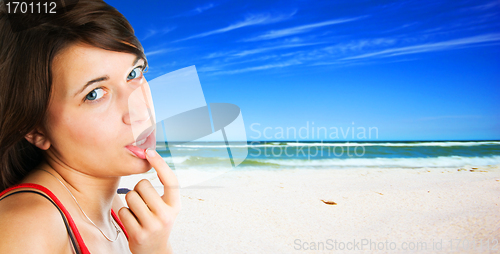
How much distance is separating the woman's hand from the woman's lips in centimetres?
2

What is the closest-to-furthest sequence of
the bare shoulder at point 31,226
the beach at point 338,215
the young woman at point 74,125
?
the bare shoulder at point 31,226
the young woman at point 74,125
the beach at point 338,215

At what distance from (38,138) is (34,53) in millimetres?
305

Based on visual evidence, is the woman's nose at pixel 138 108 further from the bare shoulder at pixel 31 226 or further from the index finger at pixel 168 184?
the bare shoulder at pixel 31 226

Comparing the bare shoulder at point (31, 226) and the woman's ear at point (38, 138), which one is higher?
the woman's ear at point (38, 138)

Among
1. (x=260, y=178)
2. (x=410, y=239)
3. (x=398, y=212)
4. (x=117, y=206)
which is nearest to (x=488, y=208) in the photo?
(x=398, y=212)

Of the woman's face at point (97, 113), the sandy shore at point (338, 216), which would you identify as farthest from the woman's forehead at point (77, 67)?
the sandy shore at point (338, 216)

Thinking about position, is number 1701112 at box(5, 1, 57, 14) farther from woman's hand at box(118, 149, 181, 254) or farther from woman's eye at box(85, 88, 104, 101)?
woman's hand at box(118, 149, 181, 254)

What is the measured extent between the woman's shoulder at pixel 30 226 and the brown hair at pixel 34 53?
24 cm

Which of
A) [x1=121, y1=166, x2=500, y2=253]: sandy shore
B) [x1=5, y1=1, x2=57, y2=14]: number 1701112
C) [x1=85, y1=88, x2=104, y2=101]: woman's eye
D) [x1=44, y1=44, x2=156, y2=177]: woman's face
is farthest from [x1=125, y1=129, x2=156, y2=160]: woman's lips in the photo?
[x1=121, y1=166, x2=500, y2=253]: sandy shore

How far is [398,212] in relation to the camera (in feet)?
15.8

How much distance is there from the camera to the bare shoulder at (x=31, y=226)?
73 cm

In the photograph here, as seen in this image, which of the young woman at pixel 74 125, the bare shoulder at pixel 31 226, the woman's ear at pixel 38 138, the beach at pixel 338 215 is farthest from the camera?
the beach at pixel 338 215

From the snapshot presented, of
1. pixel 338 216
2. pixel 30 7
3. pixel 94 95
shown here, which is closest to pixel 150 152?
pixel 94 95

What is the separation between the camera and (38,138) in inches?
40.1
